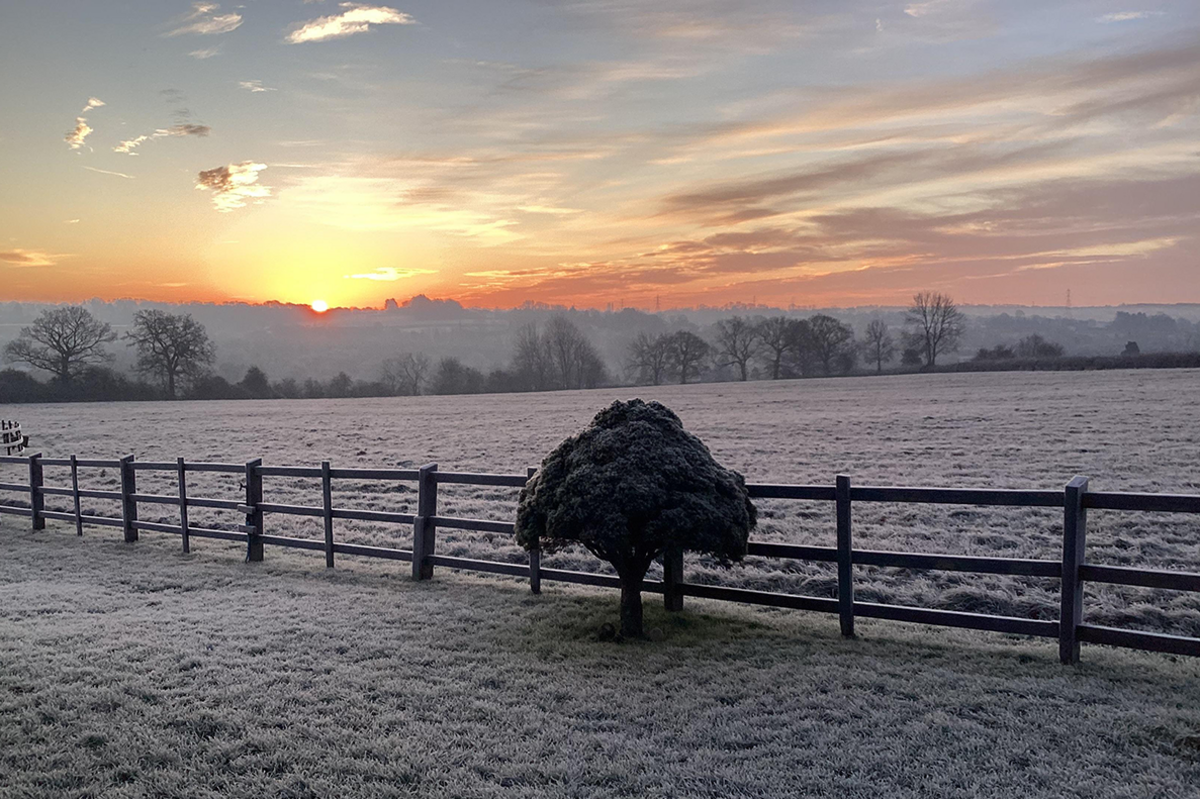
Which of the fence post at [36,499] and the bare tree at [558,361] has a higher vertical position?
the bare tree at [558,361]

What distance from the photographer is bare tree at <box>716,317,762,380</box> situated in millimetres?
97438

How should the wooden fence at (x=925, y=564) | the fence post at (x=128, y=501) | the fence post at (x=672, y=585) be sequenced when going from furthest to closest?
the fence post at (x=128, y=501) → the fence post at (x=672, y=585) → the wooden fence at (x=925, y=564)

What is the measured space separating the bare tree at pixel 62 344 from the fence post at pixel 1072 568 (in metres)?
82.0

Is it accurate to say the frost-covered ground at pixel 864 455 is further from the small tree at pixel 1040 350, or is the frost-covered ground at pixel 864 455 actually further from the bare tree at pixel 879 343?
the bare tree at pixel 879 343

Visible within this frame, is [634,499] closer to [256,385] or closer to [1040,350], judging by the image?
[256,385]

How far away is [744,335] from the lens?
3885 inches

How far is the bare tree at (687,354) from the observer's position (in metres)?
97.1

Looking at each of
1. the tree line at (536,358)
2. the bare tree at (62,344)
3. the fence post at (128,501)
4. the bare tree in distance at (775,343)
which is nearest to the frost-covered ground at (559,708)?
the fence post at (128,501)

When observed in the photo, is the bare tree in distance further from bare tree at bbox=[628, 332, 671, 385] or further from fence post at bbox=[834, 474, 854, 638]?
fence post at bbox=[834, 474, 854, 638]

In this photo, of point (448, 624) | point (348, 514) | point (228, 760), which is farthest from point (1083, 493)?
point (348, 514)

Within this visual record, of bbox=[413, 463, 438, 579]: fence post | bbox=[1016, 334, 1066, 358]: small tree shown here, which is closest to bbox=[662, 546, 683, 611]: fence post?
bbox=[413, 463, 438, 579]: fence post

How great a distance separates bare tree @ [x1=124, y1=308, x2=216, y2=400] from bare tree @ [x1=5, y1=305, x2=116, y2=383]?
314cm

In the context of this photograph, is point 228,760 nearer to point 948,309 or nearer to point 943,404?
point 943,404

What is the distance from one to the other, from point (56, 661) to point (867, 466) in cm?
1747
